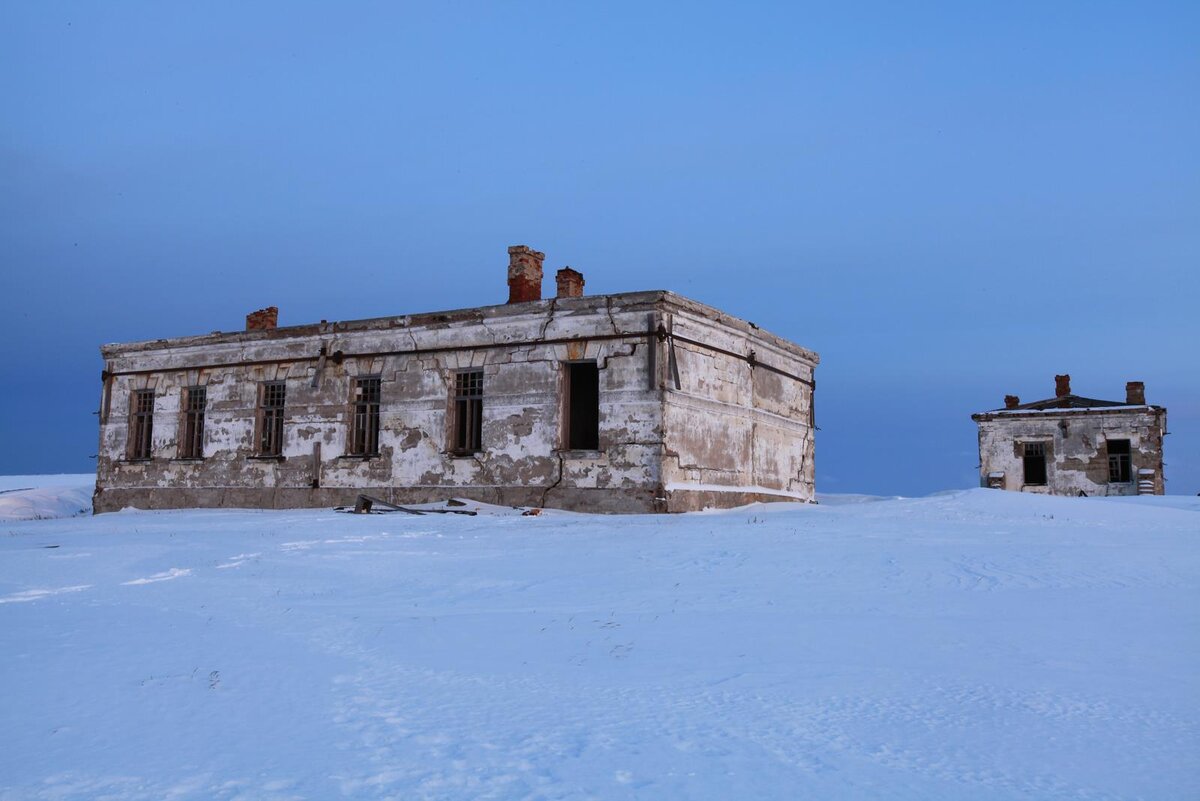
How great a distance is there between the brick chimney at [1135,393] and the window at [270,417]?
26.4 m

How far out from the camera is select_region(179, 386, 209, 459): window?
2150 cm

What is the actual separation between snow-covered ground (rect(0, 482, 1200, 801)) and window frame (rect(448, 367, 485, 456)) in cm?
797

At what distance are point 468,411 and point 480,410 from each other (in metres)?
0.24

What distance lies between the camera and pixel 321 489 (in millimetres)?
19312

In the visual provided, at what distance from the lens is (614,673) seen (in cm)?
496

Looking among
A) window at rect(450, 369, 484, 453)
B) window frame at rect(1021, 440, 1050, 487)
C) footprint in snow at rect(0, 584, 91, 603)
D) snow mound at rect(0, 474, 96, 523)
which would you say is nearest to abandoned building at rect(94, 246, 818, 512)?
window at rect(450, 369, 484, 453)

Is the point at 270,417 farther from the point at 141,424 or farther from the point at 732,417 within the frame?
the point at 732,417

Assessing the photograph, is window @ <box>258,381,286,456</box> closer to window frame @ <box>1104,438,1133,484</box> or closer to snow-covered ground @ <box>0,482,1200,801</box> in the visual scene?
snow-covered ground @ <box>0,482,1200,801</box>

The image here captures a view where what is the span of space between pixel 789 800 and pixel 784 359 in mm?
17699

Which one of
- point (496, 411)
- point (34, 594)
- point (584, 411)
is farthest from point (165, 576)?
point (584, 411)

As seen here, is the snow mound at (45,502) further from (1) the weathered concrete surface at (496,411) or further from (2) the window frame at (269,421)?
(2) the window frame at (269,421)

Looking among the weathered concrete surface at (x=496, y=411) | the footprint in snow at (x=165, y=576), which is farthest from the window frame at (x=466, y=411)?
the footprint in snow at (x=165, y=576)

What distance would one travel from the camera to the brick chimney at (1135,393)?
3150cm

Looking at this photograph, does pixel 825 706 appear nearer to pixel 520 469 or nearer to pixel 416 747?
pixel 416 747
